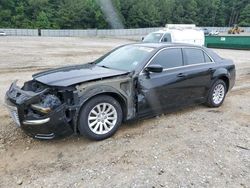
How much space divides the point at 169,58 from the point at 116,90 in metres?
1.46

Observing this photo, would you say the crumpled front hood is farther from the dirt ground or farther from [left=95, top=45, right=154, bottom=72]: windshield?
the dirt ground

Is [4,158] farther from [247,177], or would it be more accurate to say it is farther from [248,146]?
[248,146]

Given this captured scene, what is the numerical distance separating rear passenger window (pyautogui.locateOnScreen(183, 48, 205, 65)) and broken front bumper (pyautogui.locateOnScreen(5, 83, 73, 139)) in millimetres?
2835

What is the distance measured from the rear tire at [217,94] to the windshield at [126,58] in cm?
180

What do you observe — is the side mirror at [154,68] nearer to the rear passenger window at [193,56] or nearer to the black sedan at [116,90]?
the black sedan at [116,90]

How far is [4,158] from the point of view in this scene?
3965 mm

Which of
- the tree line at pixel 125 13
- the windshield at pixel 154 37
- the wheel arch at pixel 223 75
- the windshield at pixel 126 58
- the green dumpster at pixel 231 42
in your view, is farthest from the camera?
the tree line at pixel 125 13

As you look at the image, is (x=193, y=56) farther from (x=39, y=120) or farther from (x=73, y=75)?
(x=39, y=120)

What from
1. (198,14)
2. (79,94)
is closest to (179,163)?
(79,94)

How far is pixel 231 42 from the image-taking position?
2420 centimetres

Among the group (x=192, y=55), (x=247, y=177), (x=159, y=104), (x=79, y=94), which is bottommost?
(x=247, y=177)

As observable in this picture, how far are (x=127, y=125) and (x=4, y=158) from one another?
2104 mm

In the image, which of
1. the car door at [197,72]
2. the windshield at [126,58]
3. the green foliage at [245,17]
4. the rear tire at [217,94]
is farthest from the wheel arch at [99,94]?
the green foliage at [245,17]

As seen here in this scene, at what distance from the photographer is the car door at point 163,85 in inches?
193
